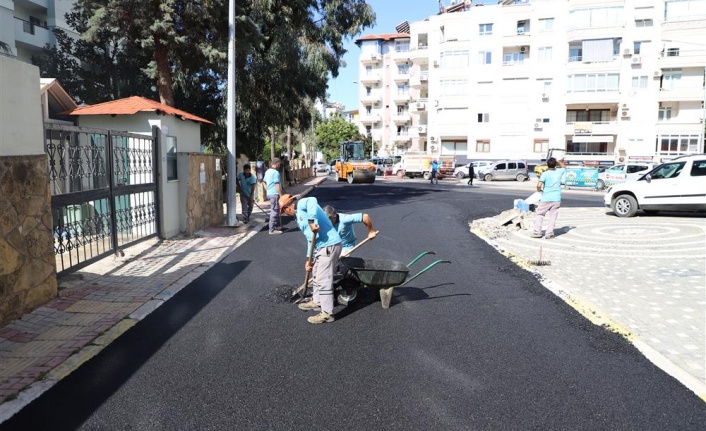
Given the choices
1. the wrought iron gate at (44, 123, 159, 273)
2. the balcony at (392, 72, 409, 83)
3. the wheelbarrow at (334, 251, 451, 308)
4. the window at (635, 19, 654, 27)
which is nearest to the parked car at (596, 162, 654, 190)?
the window at (635, 19, 654, 27)

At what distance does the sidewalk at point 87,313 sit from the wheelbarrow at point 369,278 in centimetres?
230

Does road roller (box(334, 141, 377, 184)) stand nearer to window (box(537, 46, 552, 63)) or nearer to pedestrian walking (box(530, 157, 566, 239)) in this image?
pedestrian walking (box(530, 157, 566, 239))

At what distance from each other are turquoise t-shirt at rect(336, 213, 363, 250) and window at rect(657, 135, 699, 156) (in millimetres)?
49082

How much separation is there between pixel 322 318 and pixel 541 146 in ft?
166

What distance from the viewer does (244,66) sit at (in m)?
21.4

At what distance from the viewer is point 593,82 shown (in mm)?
49656

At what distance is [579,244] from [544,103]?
44415 millimetres

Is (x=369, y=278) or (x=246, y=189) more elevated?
(x=246, y=189)

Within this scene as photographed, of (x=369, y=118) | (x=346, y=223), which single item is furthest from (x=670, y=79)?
(x=346, y=223)

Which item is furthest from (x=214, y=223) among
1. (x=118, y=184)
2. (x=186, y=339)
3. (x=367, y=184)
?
(x=367, y=184)

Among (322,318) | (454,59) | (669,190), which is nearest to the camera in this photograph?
(322,318)

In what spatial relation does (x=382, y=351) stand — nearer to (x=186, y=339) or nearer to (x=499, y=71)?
(x=186, y=339)

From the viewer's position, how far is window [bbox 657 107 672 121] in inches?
1916

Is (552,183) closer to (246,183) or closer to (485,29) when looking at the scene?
(246,183)
